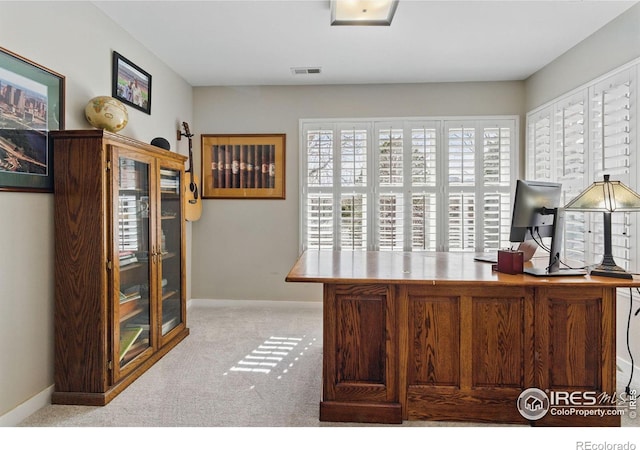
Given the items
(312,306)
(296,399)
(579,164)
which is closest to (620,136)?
(579,164)

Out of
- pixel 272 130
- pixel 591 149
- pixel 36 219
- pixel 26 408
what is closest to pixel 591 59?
pixel 591 149

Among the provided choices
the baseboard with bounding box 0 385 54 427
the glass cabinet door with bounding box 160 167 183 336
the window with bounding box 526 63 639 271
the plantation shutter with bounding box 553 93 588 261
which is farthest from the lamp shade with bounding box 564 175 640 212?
the baseboard with bounding box 0 385 54 427

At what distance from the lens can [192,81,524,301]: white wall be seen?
423cm

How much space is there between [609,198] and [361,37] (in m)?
2.16

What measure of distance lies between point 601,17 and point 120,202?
3672 mm

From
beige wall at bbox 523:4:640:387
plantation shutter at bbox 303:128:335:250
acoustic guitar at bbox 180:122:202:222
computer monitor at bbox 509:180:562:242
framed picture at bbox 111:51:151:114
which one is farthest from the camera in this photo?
plantation shutter at bbox 303:128:335:250

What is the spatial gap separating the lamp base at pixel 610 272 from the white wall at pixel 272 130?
263 centimetres

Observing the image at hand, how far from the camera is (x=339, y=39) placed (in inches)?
124

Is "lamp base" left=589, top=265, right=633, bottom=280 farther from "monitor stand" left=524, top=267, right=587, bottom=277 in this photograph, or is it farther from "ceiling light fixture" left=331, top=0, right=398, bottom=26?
"ceiling light fixture" left=331, top=0, right=398, bottom=26

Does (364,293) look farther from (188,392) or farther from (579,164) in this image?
(579,164)

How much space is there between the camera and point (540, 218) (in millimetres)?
2176

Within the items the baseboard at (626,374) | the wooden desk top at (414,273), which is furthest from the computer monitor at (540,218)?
the baseboard at (626,374)

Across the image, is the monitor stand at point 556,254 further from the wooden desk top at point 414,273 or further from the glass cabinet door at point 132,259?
the glass cabinet door at point 132,259

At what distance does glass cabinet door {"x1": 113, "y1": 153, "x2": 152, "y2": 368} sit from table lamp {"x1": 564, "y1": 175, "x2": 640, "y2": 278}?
2.77 m
